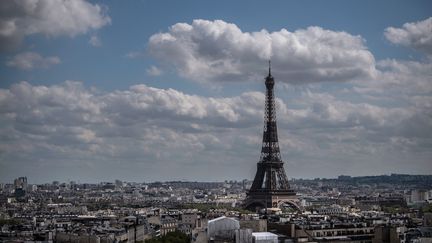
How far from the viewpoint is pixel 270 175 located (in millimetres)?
101375

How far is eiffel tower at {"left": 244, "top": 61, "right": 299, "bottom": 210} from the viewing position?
100 meters

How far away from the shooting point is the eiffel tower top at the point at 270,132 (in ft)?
324

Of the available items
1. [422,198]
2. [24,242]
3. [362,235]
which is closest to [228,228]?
[362,235]

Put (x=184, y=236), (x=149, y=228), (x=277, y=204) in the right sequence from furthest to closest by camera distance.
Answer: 1. (x=277, y=204)
2. (x=149, y=228)
3. (x=184, y=236)

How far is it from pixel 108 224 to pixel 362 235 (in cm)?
2418

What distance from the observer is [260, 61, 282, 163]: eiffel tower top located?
9881 cm

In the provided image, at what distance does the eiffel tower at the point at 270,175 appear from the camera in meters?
100

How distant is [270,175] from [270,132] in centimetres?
469

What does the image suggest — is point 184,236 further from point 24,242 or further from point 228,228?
point 24,242

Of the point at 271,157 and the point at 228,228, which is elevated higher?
the point at 271,157

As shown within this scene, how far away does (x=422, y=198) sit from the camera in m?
135

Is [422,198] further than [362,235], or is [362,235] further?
[422,198]

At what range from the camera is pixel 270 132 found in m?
101

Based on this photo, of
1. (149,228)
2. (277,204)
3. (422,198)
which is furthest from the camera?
(422,198)
